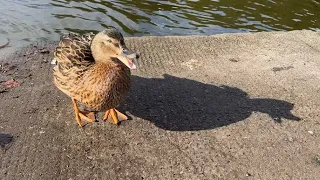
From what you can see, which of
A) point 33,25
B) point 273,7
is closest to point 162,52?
point 33,25

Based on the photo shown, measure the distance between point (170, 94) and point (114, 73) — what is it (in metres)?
1.17

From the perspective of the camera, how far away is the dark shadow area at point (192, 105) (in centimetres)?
383

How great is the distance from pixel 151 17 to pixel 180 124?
4.76 meters

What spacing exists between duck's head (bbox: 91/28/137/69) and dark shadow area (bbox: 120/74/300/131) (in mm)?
852

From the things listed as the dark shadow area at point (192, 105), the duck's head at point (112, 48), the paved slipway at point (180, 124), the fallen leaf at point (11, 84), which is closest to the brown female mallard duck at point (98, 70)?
the duck's head at point (112, 48)

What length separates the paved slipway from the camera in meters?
3.20

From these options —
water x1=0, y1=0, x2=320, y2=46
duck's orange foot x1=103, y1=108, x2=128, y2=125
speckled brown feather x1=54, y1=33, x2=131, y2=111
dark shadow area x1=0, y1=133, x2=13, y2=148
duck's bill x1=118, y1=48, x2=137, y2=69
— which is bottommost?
water x1=0, y1=0, x2=320, y2=46

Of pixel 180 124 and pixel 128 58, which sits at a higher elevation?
pixel 128 58

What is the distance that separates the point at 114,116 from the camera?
3.73m

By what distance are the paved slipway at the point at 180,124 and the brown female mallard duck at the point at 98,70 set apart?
352mm

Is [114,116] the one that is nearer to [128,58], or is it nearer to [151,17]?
[128,58]

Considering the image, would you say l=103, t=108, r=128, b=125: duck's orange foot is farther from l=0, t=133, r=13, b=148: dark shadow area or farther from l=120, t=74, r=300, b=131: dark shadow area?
l=0, t=133, r=13, b=148: dark shadow area

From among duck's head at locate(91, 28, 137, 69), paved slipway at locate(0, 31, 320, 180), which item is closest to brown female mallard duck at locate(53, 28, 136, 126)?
duck's head at locate(91, 28, 137, 69)

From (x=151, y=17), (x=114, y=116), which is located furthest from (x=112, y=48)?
(x=151, y=17)
